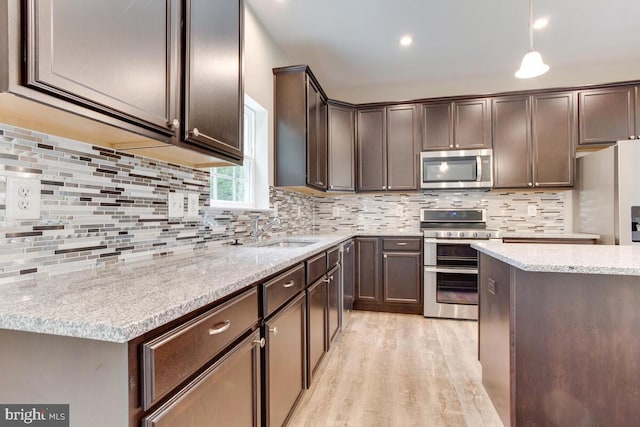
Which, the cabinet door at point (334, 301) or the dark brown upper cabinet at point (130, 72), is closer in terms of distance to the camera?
the dark brown upper cabinet at point (130, 72)

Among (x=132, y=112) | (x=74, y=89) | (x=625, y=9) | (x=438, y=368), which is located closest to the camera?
(x=74, y=89)

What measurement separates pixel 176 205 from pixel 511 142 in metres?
3.42

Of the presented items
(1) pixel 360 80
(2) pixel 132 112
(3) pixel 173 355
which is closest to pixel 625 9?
(1) pixel 360 80

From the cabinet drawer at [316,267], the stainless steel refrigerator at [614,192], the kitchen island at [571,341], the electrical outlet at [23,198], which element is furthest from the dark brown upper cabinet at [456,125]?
the electrical outlet at [23,198]

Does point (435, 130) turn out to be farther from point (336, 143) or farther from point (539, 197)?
point (539, 197)

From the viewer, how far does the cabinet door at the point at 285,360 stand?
1281 mm

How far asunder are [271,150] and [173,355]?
224 centimetres

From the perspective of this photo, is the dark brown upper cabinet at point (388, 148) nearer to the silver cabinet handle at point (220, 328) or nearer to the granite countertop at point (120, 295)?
the granite countertop at point (120, 295)

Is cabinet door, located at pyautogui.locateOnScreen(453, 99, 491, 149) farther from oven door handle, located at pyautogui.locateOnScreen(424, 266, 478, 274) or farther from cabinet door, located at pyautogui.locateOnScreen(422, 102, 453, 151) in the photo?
oven door handle, located at pyautogui.locateOnScreen(424, 266, 478, 274)

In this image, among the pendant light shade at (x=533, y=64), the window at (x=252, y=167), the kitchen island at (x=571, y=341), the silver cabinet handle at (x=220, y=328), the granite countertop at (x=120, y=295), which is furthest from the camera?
the window at (x=252, y=167)

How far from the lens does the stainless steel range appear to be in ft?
10.5

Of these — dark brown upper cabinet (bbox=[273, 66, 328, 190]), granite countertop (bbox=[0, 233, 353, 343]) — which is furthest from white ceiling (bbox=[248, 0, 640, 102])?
granite countertop (bbox=[0, 233, 353, 343])

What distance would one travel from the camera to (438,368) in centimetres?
222

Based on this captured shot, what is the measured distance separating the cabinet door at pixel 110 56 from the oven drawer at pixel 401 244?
270 cm
